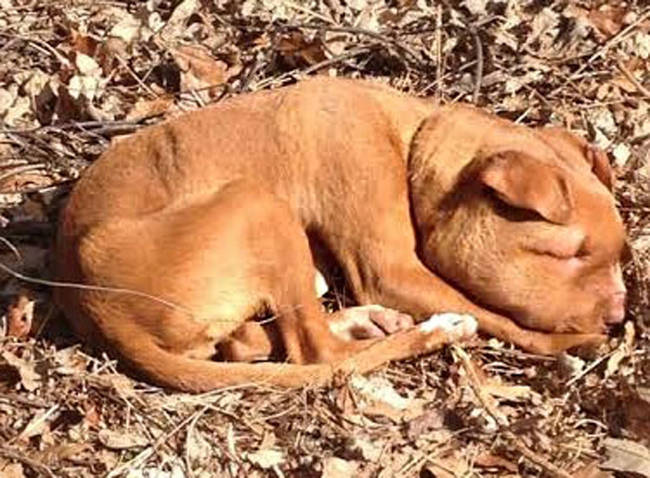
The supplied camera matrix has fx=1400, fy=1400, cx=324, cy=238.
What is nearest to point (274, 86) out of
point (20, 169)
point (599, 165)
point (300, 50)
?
point (300, 50)

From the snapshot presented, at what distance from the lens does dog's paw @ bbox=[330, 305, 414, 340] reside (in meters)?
5.09

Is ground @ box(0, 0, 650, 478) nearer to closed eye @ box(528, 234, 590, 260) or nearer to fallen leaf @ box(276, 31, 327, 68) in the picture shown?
fallen leaf @ box(276, 31, 327, 68)

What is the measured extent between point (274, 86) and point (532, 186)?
5.95ft

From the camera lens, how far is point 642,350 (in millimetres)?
4824

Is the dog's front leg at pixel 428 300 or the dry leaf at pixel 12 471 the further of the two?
the dog's front leg at pixel 428 300

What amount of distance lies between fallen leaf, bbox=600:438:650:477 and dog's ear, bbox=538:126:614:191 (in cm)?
113

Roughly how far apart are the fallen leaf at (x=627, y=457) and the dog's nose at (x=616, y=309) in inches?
24.2

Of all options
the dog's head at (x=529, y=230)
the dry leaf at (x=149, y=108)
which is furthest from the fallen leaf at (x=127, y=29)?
the dog's head at (x=529, y=230)

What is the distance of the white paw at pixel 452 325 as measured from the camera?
4.94 meters

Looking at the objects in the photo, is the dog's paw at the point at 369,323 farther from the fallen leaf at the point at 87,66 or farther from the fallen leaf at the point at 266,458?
the fallen leaf at the point at 87,66

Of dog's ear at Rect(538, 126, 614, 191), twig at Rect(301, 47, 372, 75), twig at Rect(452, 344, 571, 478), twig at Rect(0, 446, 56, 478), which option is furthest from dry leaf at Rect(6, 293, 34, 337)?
dog's ear at Rect(538, 126, 614, 191)

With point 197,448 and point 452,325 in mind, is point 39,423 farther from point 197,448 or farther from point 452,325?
point 452,325

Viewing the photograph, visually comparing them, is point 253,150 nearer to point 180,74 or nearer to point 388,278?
point 388,278

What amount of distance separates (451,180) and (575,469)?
124 cm
